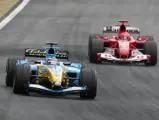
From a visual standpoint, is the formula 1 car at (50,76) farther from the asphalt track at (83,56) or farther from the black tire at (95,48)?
the black tire at (95,48)

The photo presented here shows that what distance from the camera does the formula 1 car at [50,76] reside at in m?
18.9

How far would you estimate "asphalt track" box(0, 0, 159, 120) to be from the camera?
1691 centimetres

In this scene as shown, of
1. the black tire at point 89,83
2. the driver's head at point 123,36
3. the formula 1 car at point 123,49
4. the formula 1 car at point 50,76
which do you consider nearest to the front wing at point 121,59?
the formula 1 car at point 123,49

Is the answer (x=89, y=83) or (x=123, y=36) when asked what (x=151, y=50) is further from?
(x=89, y=83)

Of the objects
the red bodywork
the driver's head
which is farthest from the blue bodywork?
the driver's head

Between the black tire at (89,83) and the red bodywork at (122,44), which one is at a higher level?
the red bodywork at (122,44)

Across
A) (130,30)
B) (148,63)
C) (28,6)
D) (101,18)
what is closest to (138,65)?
(148,63)

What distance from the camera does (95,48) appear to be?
89.5 ft

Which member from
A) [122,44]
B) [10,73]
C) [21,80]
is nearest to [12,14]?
[122,44]

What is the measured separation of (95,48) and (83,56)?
1621mm

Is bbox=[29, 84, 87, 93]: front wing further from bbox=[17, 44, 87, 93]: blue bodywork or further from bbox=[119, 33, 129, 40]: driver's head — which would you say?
bbox=[119, 33, 129, 40]: driver's head

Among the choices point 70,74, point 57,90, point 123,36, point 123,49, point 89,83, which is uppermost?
point 123,36

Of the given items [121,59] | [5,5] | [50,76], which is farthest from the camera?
[5,5]

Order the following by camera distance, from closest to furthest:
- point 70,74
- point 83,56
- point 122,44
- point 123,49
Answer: point 70,74 < point 123,49 < point 122,44 < point 83,56
